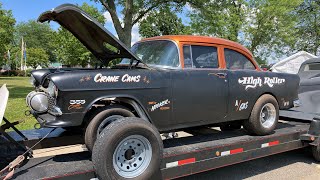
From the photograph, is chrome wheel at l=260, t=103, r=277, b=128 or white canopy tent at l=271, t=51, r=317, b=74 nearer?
chrome wheel at l=260, t=103, r=277, b=128

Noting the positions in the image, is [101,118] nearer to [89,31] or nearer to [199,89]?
[89,31]

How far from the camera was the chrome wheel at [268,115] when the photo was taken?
5.75 meters

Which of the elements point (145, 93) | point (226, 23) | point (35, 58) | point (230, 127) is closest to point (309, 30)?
point (226, 23)

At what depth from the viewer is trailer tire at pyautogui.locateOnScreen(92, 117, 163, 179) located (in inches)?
141

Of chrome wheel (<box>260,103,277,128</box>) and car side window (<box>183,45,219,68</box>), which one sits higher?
car side window (<box>183,45,219,68</box>)

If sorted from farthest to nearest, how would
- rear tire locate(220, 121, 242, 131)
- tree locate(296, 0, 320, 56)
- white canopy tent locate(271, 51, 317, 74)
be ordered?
tree locate(296, 0, 320, 56) → white canopy tent locate(271, 51, 317, 74) → rear tire locate(220, 121, 242, 131)

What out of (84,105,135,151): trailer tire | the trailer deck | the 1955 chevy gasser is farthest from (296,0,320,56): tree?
(84,105,135,151): trailer tire

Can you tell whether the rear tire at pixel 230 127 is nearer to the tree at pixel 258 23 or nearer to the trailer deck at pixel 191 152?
the trailer deck at pixel 191 152

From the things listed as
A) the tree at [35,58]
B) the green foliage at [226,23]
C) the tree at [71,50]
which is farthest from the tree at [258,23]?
the tree at [35,58]

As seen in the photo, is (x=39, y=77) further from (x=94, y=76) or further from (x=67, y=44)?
(x=67, y=44)

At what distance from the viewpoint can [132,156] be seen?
154 inches

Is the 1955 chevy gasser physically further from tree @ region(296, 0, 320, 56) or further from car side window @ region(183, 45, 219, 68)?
tree @ region(296, 0, 320, 56)

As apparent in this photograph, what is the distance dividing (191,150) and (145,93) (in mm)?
987

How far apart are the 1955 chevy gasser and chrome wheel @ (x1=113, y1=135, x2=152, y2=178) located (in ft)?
0.04
